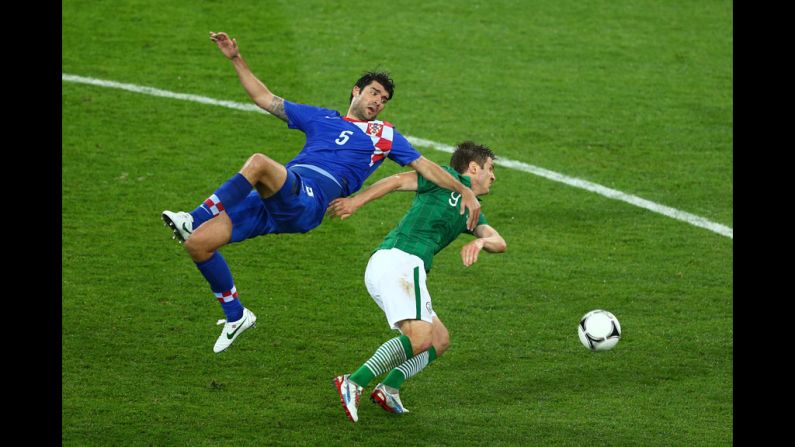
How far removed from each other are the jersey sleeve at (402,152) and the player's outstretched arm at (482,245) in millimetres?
724

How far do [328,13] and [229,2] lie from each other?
1.36 meters

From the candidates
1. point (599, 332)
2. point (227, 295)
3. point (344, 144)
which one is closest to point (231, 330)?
point (227, 295)

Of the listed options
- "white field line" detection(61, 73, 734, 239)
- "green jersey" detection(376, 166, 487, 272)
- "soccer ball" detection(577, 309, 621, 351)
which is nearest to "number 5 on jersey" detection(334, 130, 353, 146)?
"green jersey" detection(376, 166, 487, 272)

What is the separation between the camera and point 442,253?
1225 cm

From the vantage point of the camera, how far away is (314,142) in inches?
381

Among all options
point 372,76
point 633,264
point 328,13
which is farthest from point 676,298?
point 328,13

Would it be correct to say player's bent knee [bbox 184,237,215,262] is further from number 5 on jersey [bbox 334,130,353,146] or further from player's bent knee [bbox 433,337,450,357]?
player's bent knee [bbox 433,337,450,357]

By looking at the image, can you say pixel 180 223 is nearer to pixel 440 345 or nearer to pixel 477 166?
pixel 440 345

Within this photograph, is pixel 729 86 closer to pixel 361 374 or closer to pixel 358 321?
pixel 358 321

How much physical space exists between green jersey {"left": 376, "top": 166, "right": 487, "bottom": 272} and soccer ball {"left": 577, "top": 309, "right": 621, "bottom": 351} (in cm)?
115

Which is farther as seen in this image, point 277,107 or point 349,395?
point 277,107

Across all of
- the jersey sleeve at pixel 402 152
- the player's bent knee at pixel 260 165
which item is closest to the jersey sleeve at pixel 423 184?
the jersey sleeve at pixel 402 152

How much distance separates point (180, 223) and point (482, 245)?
2.16 meters

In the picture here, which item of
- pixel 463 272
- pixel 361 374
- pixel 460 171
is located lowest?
pixel 463 272
